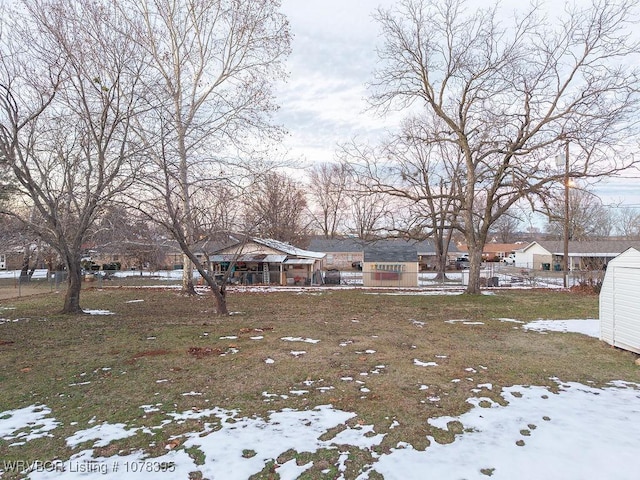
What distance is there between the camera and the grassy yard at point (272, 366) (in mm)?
4395

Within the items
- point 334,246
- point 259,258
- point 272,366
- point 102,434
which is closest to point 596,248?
point 334,246

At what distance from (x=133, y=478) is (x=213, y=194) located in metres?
8.28

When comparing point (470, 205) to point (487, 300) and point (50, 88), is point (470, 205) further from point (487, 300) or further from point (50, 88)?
point (50, 88)

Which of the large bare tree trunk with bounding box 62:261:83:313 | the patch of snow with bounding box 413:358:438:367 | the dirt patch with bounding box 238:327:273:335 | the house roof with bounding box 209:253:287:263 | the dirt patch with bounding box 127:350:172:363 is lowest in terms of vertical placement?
the dirt patch with bounding box 127:350:172:363

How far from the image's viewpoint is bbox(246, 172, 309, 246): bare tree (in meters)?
11.4

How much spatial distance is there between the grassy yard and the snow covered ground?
145 mm

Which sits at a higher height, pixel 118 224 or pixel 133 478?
pixel 118 224

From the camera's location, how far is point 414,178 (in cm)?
1862

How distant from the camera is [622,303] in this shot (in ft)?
24.5

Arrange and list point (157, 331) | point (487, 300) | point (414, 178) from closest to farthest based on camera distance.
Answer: point (157, 331) < point (487, 300) < point (414, 178)

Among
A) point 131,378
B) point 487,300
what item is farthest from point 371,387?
point 487,300

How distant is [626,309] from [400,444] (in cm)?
629

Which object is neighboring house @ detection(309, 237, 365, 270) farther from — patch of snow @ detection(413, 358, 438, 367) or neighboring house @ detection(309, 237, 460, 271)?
patch of snow @ detection(413, 358, 438, 367)

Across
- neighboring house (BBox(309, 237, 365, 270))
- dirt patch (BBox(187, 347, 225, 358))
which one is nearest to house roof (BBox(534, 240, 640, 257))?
neighboring house (BBox(309, 237, 365, 270))
